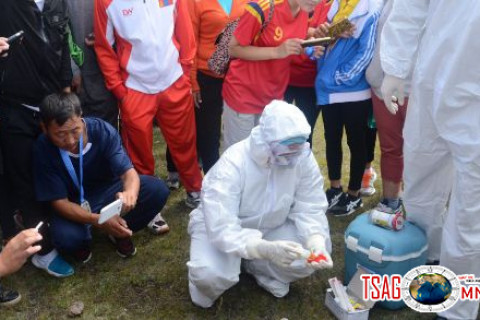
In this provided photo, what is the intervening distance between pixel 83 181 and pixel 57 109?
61 cm

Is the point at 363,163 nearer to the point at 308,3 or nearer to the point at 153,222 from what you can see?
the point at 308,3

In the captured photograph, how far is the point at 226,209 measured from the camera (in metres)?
2.80

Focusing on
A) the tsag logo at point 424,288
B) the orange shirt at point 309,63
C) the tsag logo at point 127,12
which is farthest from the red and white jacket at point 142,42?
the tsag logo at point 424,288

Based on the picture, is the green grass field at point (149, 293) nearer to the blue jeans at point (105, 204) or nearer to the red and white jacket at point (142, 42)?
the blue jeans at point (105, 204)

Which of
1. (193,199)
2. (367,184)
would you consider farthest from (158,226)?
(367,184)

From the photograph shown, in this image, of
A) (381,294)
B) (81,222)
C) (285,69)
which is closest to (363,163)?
(285,69)

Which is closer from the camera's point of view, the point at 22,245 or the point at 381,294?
the point at 22,245

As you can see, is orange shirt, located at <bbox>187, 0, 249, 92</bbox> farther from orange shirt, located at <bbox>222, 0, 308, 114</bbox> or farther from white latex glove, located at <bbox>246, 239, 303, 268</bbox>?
white latex glove, located at <bbox>246, 239, 303, 268</bbox>

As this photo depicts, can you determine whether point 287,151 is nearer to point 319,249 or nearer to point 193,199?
point 319,249

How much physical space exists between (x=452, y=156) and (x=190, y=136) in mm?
1875

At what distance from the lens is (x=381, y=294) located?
9.59 feet

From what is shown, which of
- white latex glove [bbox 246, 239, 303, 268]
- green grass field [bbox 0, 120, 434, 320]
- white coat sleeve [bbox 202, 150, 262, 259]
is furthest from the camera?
green grass field [bbox 0, 120, 434, 320]

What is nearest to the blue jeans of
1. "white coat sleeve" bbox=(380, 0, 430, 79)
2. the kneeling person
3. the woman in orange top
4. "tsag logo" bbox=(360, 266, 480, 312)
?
the kneeling person

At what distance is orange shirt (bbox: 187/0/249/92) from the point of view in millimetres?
3727
